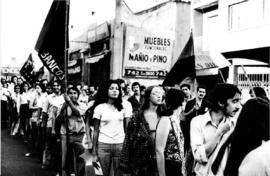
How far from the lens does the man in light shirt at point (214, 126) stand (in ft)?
12.7

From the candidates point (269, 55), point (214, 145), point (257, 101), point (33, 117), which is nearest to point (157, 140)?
point (214, 145)

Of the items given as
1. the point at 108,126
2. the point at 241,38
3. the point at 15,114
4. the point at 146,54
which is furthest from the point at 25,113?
the point at 146,54

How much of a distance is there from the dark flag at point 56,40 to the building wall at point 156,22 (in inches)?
654

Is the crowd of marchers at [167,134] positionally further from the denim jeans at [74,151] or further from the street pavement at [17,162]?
the street pavement at [17,162]

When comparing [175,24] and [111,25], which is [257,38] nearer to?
[175,24]

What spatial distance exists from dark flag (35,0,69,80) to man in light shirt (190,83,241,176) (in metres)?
3.05

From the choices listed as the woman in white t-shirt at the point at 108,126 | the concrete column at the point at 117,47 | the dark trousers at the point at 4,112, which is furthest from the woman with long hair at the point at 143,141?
the concrete column at the point at 117,47

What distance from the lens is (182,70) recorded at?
653cm

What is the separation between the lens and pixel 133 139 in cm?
489

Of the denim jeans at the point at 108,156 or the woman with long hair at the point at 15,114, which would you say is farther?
the woman with long hair at the point at 15,114

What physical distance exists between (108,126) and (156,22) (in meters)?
18.2

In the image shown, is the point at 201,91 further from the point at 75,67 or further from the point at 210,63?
the point at 75,67

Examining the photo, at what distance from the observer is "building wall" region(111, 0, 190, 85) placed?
77.2ft

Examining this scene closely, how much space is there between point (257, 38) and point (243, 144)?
14.9m
